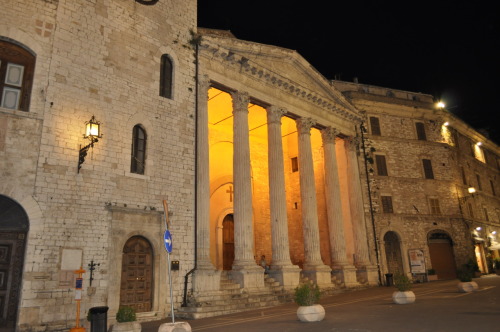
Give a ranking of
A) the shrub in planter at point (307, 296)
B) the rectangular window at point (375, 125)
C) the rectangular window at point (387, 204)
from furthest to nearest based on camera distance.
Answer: the rectangular window at point (375, 125) → the rectangular window at point (387, 204) → the shrub in planter at point (307, 296)

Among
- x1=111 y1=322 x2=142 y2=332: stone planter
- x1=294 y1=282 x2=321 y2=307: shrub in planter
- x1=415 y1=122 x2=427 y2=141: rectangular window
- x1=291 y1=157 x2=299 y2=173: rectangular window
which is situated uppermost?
x1=415 y1=122 x2=427 y2=141: rectangular window

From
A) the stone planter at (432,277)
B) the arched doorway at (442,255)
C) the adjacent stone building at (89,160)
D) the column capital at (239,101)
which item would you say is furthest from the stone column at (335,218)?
the adjacent stone building at (89,160)

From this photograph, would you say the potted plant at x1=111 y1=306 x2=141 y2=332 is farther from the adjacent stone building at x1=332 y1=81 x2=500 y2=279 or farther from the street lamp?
the adjacent stone building at x1=332 y1=81 x2=500 y2=279

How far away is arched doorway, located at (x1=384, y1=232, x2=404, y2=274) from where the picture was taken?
80.3 feet

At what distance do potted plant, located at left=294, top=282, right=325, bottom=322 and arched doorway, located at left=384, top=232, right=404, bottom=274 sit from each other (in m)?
15.8

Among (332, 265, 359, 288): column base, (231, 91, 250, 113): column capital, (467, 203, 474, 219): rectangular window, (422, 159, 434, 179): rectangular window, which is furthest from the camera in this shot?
(467, 203, 474, 219): rectangular window

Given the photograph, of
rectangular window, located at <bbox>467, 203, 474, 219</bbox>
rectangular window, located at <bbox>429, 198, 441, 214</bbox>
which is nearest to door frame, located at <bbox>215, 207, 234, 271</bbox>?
rectangular window, located at <bbox>429, 198, 441, 214</bbox>

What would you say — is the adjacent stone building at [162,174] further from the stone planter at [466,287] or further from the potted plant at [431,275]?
the stone planter at [466,287]

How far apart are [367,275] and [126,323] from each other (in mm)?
16639

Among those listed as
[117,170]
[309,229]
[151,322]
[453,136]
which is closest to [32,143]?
[117,170]

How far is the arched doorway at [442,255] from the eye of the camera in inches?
999

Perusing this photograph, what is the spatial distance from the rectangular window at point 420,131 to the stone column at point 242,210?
15923 millimetres

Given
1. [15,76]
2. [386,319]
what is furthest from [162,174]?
[386,319]

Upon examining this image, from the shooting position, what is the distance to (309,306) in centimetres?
1029
